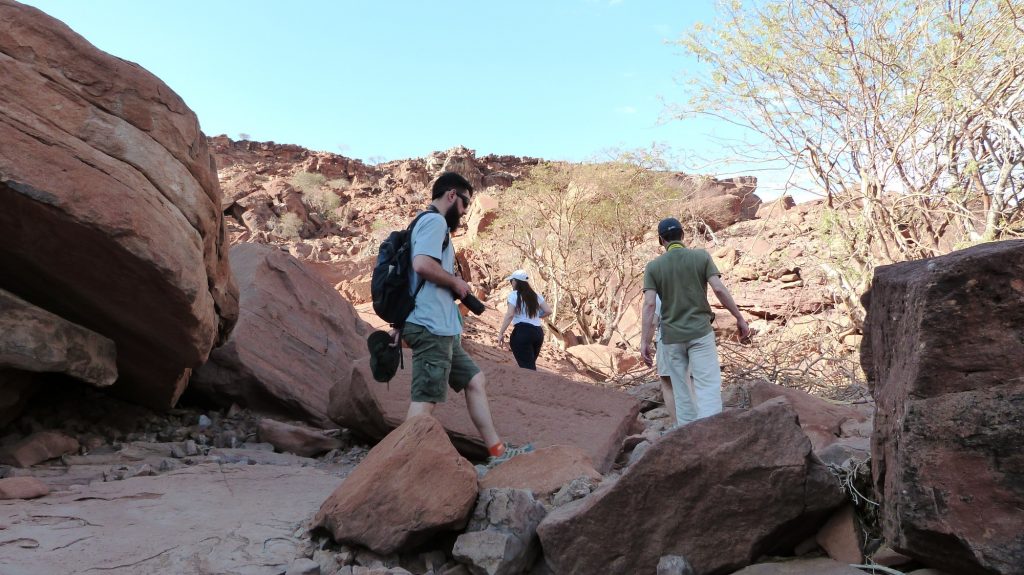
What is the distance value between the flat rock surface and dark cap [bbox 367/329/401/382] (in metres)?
0.63

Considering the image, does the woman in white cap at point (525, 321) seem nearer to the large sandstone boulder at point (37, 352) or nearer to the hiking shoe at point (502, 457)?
the hiking shoe at point (502, 457)

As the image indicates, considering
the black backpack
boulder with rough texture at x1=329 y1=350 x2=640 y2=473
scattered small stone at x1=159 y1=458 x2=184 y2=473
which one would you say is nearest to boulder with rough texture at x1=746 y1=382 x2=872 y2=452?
boulder with rough texture at x1=329 y1=350 x2=640 y2=473

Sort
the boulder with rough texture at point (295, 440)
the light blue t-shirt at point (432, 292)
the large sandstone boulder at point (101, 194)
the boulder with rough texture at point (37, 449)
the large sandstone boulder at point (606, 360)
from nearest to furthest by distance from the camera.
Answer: the large sandstone boulder at point (101, 194), the light blue t-shirt at point (432, 292), the boulder with rough texture at point (37, 449), the boulder with rough texture at point (295, 440), the large sandstone boulder at point (606, 360)

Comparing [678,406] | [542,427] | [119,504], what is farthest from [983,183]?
[119,504]

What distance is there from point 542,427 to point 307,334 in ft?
8.24

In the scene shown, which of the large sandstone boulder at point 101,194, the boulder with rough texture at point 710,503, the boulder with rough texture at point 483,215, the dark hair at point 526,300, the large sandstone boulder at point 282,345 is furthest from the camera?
the boulder with rough texture at point 483,215

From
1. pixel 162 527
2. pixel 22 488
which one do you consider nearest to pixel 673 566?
pixel 162 527

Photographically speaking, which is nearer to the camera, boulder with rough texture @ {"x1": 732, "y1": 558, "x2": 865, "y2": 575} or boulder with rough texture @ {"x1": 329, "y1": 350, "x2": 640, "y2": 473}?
boulder with rough texture @ {"x1": 732, "y1": 558, "x2": 865, "y2": 575}

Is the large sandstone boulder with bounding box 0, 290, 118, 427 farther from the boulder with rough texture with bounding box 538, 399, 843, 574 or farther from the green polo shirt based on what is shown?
the green polo shirt

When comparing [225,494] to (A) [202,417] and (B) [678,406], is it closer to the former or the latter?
(A) [202,417]

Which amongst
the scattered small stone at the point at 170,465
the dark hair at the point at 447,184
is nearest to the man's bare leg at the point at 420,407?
the dark hair at the point at 447,184

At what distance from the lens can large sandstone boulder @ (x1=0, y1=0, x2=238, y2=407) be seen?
3299 mm

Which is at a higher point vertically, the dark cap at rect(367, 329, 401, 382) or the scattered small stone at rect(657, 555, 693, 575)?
the dark cap at rect(367, 329, 401, 382)

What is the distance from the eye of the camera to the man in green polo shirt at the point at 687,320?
13.9 feet
